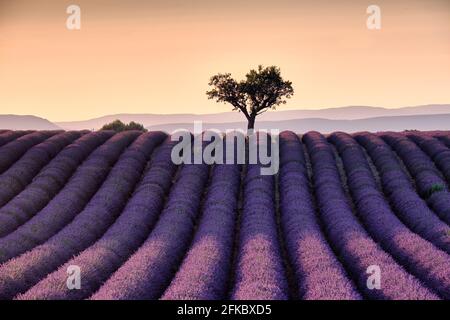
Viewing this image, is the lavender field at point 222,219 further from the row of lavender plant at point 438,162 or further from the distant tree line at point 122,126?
the distant tree line at point 122,126

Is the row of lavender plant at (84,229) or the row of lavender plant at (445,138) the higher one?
the row of lavender plant at (445,138)

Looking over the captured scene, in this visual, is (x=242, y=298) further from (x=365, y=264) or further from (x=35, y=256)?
(x=35, y=256)

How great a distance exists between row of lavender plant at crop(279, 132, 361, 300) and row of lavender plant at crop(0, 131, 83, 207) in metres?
10.3

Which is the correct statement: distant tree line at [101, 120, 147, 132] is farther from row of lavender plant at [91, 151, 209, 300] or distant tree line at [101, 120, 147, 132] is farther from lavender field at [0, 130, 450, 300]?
row of lavender plant at [91, 151, 209, 300]

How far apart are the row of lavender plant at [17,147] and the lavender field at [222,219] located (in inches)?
3.8

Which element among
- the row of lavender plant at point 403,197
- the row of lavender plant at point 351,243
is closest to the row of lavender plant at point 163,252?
the row of lavender plant at point 351,243

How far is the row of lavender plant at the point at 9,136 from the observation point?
29.8 m

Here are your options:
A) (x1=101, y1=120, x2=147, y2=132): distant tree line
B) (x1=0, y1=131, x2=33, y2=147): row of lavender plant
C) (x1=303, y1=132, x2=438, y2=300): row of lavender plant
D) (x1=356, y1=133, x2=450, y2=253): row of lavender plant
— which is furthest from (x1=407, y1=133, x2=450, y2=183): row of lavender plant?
(x1=101, y1=120, x2=147, y2=132): distant tree line

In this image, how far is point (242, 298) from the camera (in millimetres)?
9305

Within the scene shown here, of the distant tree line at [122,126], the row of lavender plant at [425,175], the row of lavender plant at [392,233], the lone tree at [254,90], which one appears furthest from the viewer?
the distant tree line at [122,126]

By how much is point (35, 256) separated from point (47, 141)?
17342mm

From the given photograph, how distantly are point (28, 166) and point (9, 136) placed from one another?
7.57 m

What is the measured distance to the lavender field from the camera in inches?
431

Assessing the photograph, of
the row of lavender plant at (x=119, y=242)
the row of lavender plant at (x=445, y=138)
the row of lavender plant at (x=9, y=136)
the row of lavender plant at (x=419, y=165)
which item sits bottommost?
the row of lavender plant at (x=119, y=242)
